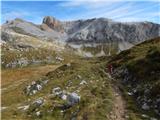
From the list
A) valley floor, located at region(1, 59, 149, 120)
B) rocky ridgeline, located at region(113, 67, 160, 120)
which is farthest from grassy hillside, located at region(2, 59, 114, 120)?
rocky ridgeline, located at region(113, 67, 160, 120)

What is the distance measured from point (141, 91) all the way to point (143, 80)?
4.42m

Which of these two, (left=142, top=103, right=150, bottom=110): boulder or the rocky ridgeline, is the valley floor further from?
(left=142, top=103, right=150, bottom=110): boulder

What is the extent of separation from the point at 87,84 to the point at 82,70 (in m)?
11.0

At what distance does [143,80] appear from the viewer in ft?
175

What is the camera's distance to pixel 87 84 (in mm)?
57562

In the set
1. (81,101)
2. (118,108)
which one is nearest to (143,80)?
(118,108)

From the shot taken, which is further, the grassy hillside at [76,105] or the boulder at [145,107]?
the boulder at [145,107]

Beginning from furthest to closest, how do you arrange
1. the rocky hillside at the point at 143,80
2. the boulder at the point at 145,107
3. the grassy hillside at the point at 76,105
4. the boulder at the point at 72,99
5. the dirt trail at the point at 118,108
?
the boulder at the point at 72,99
the rocky hillside at the point at 143,80
the boulder at the point at 145,107
the grassy hillside at the point at 76,105
the dirt trail at the point at 118,108

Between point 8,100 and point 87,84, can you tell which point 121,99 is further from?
point 8,100

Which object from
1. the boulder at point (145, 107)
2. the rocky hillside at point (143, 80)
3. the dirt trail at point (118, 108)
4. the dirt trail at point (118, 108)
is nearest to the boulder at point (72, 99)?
the dirt trail at point (118, 108)

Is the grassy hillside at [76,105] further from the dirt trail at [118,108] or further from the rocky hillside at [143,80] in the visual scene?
the rocky hillside at [143,80]

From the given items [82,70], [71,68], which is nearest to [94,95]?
[82,70]

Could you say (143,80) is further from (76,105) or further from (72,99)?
(76,105)

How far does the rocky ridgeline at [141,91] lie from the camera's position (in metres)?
44.0
